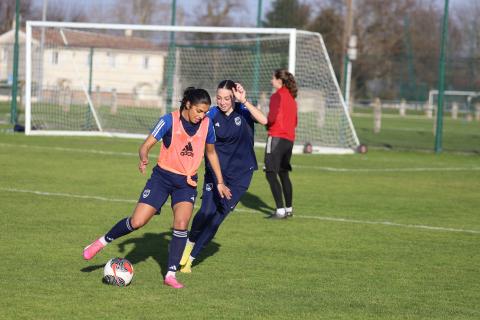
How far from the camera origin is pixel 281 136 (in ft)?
45.3

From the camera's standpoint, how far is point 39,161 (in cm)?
2034

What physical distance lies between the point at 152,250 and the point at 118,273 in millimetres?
2081

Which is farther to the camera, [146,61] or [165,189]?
[146,61]

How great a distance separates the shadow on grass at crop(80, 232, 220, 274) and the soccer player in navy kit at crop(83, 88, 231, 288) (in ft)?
2.39

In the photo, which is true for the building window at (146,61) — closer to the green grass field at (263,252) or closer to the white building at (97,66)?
the white building at (97,66)

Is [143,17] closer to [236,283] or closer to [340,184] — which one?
[340,184]

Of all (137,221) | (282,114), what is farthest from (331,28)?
(137,221)

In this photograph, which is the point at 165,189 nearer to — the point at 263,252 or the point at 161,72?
the point at 263,252

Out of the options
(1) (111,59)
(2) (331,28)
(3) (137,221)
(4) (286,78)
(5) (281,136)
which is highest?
(2) (331,28)

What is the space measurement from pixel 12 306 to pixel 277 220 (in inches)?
245

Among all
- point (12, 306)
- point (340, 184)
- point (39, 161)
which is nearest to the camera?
point (12, 306)

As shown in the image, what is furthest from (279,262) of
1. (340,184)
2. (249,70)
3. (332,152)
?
(249,70)

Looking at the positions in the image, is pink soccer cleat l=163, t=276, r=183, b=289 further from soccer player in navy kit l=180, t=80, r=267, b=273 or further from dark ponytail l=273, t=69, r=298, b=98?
dark ponytail l=273, t=69, r=298, b=98

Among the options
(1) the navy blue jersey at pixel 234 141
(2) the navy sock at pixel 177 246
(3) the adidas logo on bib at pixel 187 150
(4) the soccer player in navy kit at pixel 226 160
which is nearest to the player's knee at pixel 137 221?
(2) the navy sock at pixel 177 246
